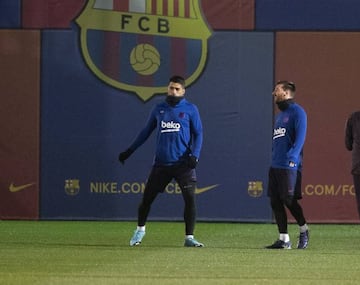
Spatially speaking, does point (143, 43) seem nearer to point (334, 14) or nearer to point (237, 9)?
point (237, 9)

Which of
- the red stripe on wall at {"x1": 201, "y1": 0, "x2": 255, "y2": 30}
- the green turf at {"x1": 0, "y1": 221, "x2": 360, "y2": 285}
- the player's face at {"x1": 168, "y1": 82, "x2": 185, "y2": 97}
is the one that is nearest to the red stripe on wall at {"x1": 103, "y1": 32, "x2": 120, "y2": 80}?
the red stripe on wall at {"x1": 201, "y1": 0, "x2": 255, "y2": 30}

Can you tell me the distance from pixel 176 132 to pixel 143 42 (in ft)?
15.1

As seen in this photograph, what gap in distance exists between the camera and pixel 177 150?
13.9 m

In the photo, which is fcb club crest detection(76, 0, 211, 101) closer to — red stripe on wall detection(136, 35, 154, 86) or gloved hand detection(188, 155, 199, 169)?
red stripe on wall detection(136, 35, 154, 86)

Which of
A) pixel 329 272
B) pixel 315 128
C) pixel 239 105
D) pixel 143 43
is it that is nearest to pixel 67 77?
pixel 143 43

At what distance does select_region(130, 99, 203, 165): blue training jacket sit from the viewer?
13.9m

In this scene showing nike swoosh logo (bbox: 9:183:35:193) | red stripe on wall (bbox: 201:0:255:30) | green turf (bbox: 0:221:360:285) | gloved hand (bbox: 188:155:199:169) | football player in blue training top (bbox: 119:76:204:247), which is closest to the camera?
green turf (bbox: 0:221:360:285)

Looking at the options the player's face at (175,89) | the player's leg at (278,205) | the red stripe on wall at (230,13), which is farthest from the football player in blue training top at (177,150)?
the red stripe on wall at (230,13)

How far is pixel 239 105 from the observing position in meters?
18.2

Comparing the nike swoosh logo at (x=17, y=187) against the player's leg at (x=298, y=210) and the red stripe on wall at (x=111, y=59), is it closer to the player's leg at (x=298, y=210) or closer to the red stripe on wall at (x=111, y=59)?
the red stripe on wall at (x=111, y=59)

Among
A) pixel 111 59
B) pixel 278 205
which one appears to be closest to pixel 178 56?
pixel 111 59

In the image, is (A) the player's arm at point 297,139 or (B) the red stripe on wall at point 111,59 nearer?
(A) the player's arm at point 297,139

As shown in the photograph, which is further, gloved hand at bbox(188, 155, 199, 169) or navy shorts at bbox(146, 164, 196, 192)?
navy shorts at bbox(146, 164, 196, 192)

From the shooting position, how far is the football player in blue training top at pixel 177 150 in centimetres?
1389
